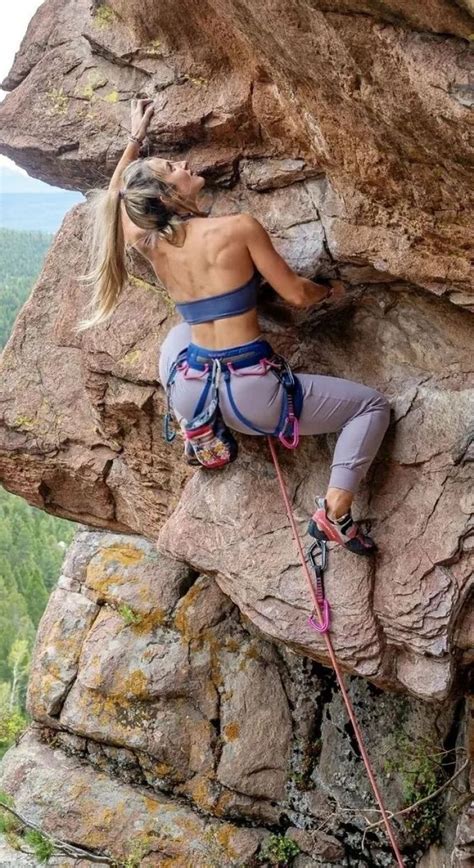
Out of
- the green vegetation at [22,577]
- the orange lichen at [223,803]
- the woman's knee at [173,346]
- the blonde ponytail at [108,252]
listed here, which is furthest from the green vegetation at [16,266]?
the woman's knee at [173,346]

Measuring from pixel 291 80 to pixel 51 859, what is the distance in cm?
675

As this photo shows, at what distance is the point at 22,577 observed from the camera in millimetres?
38844

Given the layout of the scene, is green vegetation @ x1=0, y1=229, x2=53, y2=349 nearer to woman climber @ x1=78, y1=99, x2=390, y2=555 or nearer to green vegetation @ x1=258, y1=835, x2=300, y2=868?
green vegetation @ x1=258, y1=835, x2=300, y2=868

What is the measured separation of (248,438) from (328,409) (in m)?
0.89

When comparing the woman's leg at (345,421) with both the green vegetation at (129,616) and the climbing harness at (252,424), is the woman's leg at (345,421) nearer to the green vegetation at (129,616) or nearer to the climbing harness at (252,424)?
the climbing harness at (252,424)

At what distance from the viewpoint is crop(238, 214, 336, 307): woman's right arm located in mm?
4188

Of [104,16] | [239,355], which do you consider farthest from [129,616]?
[104,16]

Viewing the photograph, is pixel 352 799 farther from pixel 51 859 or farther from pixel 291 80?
pixel 291 80

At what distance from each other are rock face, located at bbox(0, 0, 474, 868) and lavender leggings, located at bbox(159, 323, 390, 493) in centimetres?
38

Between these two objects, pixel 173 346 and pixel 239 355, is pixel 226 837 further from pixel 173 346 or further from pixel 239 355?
pixel 239 355

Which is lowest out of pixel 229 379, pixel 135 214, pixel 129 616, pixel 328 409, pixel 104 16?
pixel 129 616

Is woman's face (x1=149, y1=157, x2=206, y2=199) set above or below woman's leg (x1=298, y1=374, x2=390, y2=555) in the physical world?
above

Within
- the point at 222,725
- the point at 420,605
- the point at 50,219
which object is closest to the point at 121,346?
the point at 420,605

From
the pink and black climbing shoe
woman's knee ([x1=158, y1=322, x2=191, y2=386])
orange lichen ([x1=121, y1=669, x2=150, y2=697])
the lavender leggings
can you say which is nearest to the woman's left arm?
woman's knee ([x1=158, y1=322, x2=191, y2=386])
